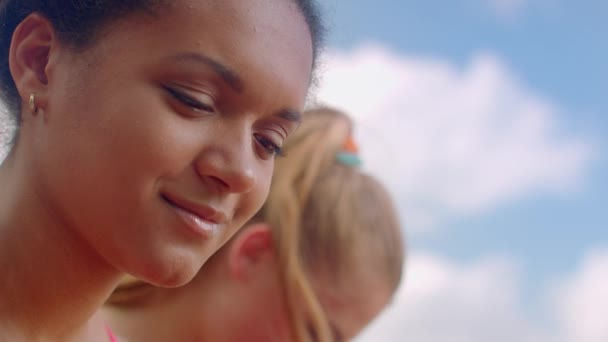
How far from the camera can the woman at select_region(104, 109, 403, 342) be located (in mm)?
1671

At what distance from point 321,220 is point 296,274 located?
136 mm

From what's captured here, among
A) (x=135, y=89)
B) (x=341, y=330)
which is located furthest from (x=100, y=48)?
(x=341, y=330)

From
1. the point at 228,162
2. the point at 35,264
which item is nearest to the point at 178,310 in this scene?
the point at 35,264

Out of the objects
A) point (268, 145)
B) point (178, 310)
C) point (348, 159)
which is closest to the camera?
point (268, 145)

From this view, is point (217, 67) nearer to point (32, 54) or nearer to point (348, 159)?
point (32, 54)

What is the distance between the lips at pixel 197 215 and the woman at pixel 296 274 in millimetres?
788

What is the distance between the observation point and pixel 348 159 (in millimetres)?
1867

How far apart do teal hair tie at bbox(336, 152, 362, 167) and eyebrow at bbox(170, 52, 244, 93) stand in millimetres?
1028

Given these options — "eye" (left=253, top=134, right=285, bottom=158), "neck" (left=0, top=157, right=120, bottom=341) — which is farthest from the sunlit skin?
"eye" (left=253, top=134, right=285, bottom=158)

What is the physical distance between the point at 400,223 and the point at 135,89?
1.12m

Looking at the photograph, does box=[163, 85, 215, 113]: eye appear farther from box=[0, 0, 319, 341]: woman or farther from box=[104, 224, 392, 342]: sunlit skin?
box=[104, 224, 392, 342]: sunlit skin

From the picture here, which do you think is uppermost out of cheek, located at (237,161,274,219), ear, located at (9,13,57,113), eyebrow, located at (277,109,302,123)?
eyebrow, located at (277,109,302,123)

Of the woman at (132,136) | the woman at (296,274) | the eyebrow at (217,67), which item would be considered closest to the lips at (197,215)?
the woman at (132,136)

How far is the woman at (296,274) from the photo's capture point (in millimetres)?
1671
